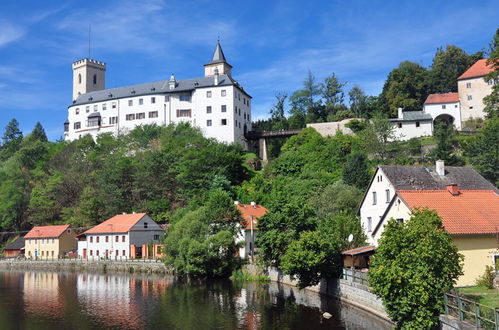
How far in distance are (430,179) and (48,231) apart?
63.2 meters

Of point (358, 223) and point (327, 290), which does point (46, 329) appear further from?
point (358, 223)

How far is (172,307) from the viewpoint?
32344 millimetres

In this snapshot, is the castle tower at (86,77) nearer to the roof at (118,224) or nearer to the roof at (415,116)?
the roof at (118,224)

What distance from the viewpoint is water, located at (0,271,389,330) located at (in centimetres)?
2688

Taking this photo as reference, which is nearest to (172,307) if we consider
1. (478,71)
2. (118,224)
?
(118,224)

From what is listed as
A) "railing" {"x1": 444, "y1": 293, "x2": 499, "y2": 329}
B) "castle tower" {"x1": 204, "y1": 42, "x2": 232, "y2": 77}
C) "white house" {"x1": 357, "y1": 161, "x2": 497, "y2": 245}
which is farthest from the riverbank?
"castle tower" {"x1": 204, "y1": 42, "x2": 232, "y2": 77}

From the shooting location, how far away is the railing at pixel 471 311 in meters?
15.4

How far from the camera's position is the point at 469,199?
97.7 ft

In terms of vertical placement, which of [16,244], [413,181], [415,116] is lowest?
[16,244]

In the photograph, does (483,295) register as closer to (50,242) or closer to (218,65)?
(50,242)

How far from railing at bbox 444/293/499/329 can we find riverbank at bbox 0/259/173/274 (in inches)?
1484

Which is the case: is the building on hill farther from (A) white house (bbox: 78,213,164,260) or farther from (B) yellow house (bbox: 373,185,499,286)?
(B) yellow house (bbox: 373,185,499,286)

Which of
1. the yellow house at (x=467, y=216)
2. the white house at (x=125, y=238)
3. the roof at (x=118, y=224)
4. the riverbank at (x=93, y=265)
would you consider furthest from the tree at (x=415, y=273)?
the roof at (x=118, y=224)

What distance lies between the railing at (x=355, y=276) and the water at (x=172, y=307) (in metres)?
1.69
